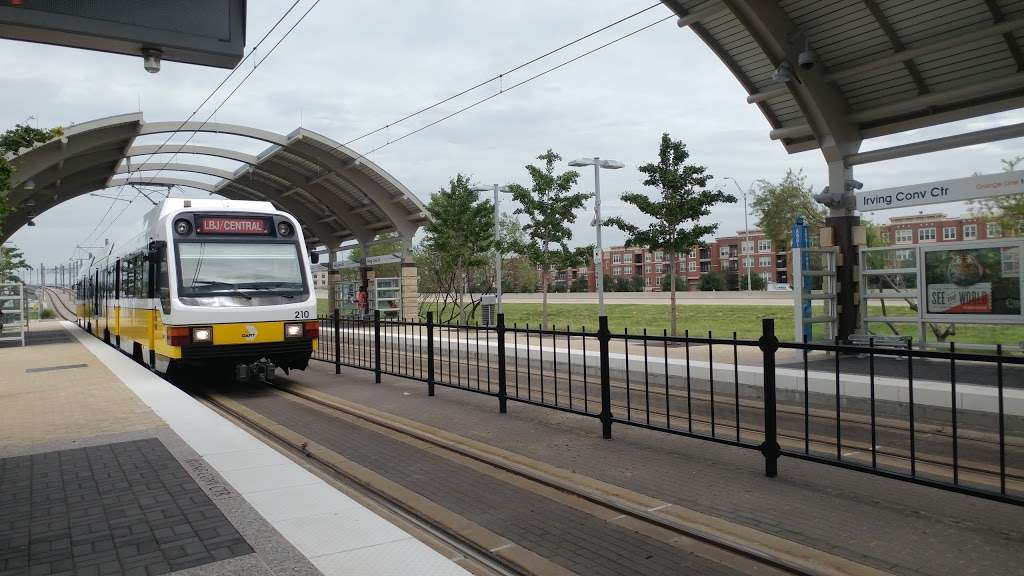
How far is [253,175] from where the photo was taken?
29.5m

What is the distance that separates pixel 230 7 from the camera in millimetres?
6910

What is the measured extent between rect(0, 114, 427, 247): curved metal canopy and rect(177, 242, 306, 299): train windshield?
1167 centimetres

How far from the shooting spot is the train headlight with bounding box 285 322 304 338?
37.5 ft

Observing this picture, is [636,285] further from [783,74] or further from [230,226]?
[230,226]

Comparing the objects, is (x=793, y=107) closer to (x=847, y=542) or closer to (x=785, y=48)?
(x=785, y=48)

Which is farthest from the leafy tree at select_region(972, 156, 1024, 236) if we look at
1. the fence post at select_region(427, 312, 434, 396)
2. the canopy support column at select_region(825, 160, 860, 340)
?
Result: the fence post at select_region(427, 312, 434, 396)

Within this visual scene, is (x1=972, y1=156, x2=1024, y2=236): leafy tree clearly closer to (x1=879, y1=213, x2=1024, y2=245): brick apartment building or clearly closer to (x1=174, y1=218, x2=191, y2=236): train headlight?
(x1=174, y1=218, x2=191, y2=236): train headlight

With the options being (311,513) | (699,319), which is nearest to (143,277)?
(311,513)

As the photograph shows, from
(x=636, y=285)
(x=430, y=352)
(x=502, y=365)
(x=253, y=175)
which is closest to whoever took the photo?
(x=502, y=365)

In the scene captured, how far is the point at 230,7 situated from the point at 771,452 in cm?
654

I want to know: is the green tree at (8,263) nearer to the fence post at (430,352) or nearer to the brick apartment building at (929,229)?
the fence post at (430,352)

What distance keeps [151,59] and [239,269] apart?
5.31 meters

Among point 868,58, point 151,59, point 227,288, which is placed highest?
point 868,58

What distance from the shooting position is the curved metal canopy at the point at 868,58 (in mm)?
10891
